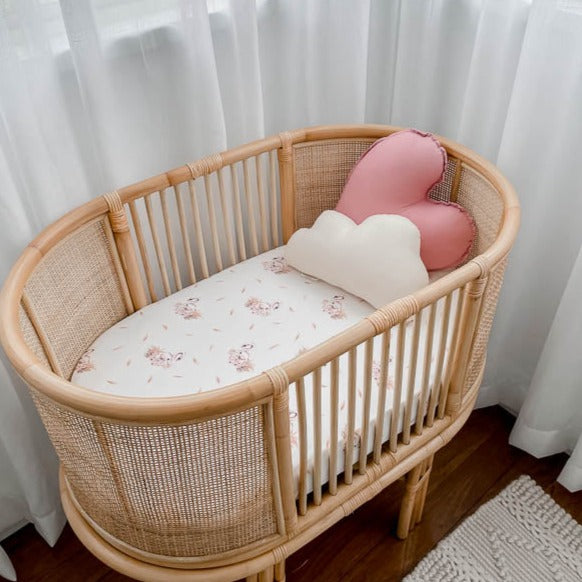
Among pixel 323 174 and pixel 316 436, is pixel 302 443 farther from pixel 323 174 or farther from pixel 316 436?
pixel 323 174

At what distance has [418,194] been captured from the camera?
1447 millimetres

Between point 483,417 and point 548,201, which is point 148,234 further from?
point 483,417

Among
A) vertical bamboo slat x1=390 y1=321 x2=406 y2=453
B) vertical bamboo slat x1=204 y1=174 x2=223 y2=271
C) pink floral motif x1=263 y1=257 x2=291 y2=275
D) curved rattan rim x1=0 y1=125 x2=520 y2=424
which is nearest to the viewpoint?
curved rattan rim x1=0 y1=125 x2=520 y2=424

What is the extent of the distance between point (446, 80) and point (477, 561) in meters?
1.19

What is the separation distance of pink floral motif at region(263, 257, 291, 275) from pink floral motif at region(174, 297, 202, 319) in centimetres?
20

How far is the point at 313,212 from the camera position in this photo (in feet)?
5.41

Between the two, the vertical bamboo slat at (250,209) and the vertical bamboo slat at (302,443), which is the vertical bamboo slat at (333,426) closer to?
the vertical bamboo slat at (302,443)

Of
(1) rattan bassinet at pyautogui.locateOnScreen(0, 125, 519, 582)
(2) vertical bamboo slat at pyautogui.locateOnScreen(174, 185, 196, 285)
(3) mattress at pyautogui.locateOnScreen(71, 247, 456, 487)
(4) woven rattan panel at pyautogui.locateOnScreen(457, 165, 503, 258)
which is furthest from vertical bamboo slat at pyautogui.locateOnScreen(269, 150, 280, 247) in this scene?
(4) woven rattan panel at pyautogui.locateOnScreen(457, 165, 503, 258)

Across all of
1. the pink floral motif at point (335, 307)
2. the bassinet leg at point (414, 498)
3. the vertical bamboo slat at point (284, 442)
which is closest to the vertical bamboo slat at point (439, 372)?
the bassinet leg at point (414, 498)

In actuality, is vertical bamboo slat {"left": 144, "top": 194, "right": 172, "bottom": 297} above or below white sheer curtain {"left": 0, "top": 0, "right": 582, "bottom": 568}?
below

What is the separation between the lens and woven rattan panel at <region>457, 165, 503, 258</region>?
1.35m

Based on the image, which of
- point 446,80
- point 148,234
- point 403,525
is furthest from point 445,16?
point 403,525

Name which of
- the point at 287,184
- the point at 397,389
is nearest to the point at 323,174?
the point at 287,184

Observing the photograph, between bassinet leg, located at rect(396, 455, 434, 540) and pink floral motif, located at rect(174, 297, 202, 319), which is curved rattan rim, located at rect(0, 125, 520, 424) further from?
bassinet leg, located at rect(396, 455, 434, 540)
